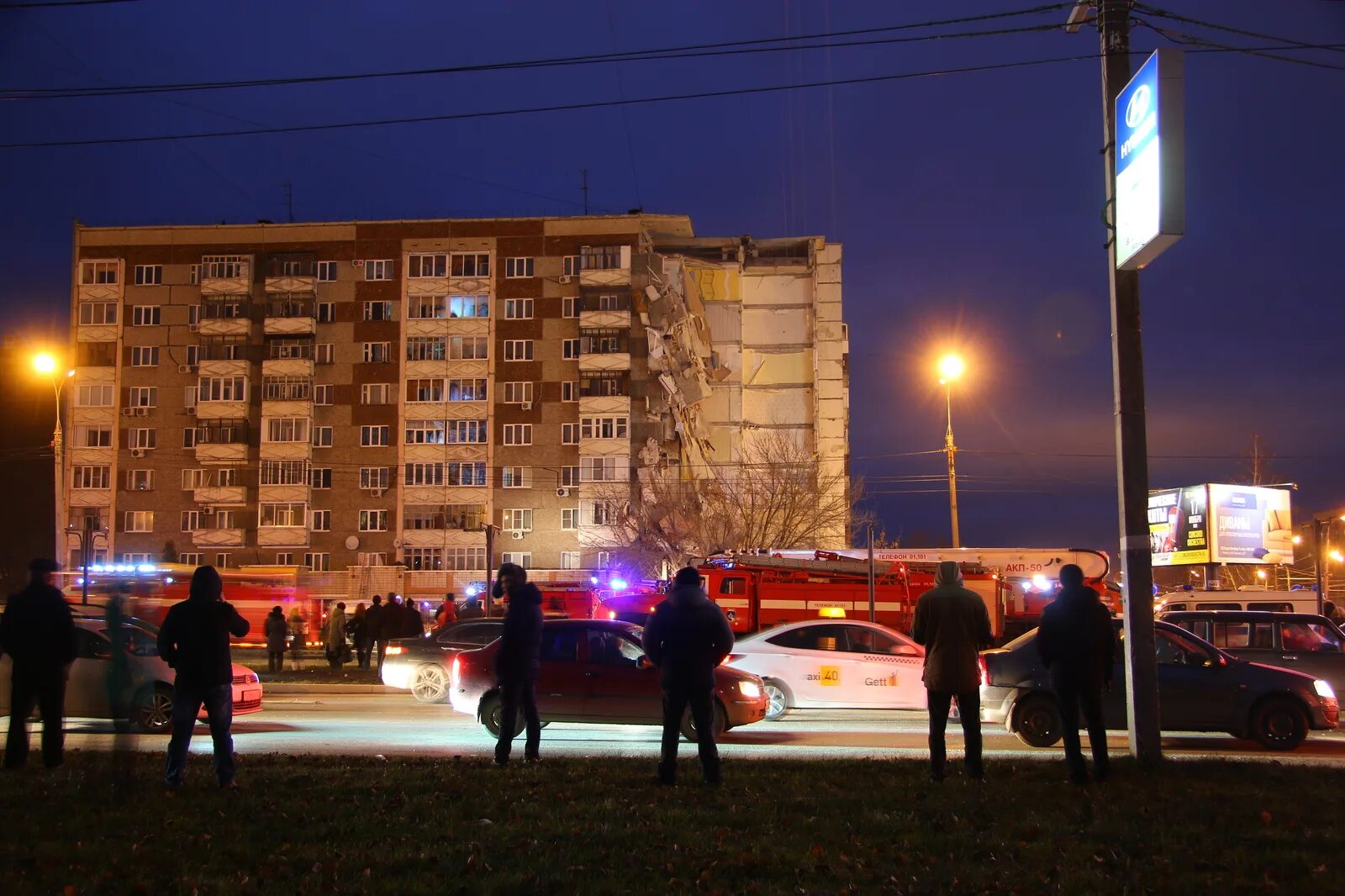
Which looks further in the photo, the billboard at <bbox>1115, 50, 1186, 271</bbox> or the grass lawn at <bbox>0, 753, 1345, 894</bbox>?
the billboard at <bbox>1115, 50, 1186, 271</bbox>

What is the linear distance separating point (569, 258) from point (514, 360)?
278 inches

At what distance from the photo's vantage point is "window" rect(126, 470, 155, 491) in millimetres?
74188

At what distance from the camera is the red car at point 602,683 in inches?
578

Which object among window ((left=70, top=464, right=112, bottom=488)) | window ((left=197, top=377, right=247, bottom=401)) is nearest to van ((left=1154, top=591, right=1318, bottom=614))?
window ((left=197, top=377, right=247, bottom=401))

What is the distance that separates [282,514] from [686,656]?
67.5m

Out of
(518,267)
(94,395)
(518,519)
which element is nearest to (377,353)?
(518,267)

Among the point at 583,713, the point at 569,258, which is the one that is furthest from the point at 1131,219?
the point at 569,258

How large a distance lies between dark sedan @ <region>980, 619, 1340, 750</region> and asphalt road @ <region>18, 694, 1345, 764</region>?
29cm

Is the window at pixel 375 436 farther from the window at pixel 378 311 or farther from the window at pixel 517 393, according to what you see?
the window at pixel 517 393

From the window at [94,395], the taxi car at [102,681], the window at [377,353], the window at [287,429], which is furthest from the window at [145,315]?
the taxi car at [102,681]

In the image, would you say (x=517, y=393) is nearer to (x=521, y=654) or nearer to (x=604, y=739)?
(x=604, y=739)

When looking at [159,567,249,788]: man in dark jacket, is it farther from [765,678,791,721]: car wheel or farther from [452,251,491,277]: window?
[452,251,491,277]: window

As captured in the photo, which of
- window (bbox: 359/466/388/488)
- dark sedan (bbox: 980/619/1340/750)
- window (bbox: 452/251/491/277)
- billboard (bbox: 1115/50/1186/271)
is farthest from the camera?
window (bbox: 452/251/491/277)

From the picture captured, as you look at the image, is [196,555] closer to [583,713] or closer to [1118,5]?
[583,713]
